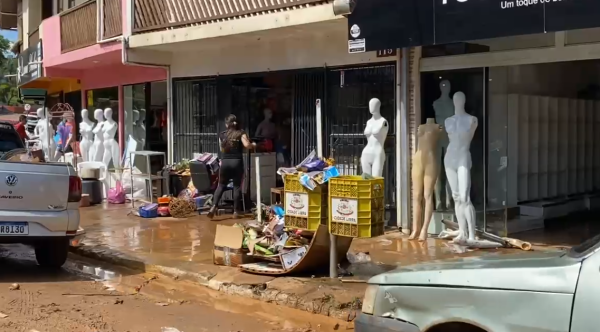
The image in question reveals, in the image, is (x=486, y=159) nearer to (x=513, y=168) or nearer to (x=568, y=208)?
(x=513, y=168)

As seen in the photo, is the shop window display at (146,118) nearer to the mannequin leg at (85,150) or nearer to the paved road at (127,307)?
the mannequin leg at (85,150)

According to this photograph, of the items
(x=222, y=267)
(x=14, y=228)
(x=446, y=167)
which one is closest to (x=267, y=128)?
(x=446, y=167)

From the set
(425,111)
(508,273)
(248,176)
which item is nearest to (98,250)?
(248,176)

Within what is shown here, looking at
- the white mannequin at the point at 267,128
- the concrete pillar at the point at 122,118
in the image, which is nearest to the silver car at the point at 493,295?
the white mannequin at the point at 267,128

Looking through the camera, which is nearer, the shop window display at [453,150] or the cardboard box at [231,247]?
the cardboard box at [231,247]

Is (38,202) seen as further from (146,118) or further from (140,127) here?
(140,127)

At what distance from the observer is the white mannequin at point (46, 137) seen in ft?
57.7

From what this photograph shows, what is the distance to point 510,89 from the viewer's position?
9.92 meters

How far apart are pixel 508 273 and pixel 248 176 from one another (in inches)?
364

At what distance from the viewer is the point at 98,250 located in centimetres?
913

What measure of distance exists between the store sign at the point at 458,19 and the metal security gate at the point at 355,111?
1.24m

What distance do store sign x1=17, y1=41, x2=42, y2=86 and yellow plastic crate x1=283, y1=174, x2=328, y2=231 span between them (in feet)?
43.6

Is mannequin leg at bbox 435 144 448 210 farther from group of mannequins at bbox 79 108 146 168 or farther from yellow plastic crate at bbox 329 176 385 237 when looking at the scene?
group of mannequins at bbox 79 108 146 168

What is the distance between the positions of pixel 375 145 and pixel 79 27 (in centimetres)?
939
